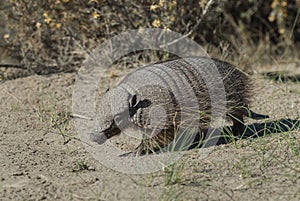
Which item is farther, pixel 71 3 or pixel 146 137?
pixel 71 3

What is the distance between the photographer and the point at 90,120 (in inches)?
214

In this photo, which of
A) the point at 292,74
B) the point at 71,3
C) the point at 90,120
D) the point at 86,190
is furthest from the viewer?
the point at 292,74

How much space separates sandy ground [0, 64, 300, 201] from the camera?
363 centimetres

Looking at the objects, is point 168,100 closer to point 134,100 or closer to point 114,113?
point 134,100

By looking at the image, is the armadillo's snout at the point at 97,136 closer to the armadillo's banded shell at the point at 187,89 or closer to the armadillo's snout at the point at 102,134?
the armadillo's snout at the point at 102,134

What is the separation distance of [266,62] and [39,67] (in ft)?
10.7

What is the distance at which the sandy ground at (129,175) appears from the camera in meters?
3.63

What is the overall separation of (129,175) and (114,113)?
0.60 metres

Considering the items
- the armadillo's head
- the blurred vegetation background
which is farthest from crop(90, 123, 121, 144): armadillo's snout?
the blurred vegetation background

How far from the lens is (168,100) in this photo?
445 centimetres

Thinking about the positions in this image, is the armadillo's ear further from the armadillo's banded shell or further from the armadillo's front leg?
the armadillo's front leg

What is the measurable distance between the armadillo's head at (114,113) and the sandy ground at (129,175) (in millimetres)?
228

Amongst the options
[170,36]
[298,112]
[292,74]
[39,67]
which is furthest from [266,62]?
[39,67]

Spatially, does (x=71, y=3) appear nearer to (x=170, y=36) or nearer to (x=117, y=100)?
(x=170, y=36)
